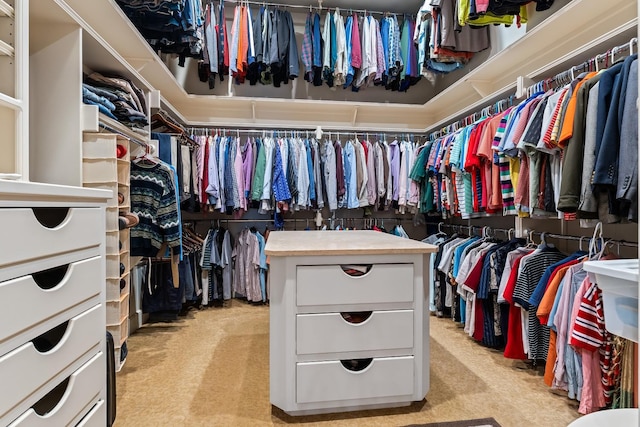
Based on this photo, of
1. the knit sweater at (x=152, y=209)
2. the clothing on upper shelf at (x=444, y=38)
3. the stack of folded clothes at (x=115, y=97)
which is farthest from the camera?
the clothing on upper shelf at (x=444, y=38)

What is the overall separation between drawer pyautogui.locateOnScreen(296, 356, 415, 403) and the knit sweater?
130 cm

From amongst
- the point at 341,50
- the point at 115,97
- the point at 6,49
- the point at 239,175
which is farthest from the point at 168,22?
the point at 341,50

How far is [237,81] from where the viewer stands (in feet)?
12.2

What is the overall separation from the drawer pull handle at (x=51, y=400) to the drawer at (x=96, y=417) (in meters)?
0.09

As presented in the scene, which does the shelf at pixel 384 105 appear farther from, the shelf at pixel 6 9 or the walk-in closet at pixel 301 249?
the shelf at pixel 6 9

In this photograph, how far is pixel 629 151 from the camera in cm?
135

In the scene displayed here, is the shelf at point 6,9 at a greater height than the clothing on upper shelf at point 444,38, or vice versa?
the clothing on upper shelf at point 444,38

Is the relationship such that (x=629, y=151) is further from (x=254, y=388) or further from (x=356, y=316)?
(x=254, y=388)

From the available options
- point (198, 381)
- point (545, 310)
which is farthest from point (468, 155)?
point (198, 381)

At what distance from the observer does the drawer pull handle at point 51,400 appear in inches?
36.0

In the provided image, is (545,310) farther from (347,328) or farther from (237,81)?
(237,81)

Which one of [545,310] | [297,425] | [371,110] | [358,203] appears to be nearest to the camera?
[297,425]

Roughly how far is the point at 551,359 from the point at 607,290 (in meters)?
1.21

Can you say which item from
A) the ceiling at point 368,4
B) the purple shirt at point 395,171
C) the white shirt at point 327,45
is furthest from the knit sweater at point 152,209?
the ceiling at point 368,4
